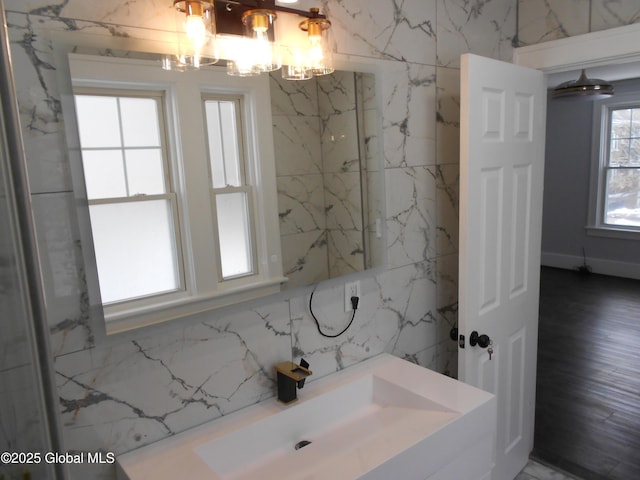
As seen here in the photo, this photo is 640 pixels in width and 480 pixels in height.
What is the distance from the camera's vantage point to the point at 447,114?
6.89 feet

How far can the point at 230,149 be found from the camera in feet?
4.53

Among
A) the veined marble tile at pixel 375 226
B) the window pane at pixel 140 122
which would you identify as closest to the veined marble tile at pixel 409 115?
the veined marble tile at pixel 375 226

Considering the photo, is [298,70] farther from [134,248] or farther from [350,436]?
[350,436]

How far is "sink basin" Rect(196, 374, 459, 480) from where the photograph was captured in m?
1.33

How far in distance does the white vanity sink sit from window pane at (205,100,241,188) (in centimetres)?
75

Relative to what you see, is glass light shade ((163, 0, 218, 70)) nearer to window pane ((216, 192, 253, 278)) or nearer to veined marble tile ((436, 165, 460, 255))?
window pane ((216, 192, 253, 278))

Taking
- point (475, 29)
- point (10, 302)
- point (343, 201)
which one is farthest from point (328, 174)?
point (10, 302)

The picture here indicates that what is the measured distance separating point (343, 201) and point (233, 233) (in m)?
0.48

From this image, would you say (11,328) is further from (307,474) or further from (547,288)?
(547,288)

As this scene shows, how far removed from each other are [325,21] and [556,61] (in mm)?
1287

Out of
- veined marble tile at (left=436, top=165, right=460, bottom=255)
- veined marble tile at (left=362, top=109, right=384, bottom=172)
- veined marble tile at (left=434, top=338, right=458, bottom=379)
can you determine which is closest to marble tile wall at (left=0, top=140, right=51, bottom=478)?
veined marble tile at (left=362, top=109, right=384, bottom=172)

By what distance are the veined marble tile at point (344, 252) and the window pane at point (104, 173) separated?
74 centimetres

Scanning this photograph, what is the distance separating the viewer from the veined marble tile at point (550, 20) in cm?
207

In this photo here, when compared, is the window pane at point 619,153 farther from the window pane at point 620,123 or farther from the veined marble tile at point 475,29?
the veined marble tile at point 475,29
